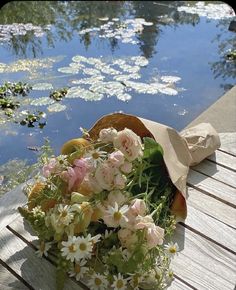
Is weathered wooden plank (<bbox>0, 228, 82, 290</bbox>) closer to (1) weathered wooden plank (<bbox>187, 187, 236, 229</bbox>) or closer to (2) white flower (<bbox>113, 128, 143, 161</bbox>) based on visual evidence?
(2) white flower (<bbox>113, 128, 143, 161</bbox>)

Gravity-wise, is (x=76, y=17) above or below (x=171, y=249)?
below

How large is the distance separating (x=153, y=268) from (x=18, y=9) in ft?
13.8

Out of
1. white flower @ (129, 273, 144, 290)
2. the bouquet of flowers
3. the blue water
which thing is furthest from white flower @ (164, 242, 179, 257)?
the blue water

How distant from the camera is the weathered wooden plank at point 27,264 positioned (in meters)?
1.31

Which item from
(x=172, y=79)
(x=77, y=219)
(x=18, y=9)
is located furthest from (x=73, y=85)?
(x=77, y=219)

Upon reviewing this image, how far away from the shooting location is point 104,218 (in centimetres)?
126

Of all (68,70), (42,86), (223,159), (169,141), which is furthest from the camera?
(68,70)

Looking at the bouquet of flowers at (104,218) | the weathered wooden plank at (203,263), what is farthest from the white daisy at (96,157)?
the weathered wooden plank at (203,263)

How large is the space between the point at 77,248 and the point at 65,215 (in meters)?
0.09

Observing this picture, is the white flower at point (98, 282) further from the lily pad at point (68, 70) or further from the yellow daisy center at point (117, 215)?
the lily pad at point (68, 70)

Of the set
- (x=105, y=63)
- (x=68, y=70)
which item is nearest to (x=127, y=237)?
(x=68, y=70)

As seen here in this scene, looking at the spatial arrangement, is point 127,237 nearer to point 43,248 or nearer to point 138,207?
point 138,207

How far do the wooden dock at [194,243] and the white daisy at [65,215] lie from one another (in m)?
0.17

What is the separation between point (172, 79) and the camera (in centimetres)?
370
